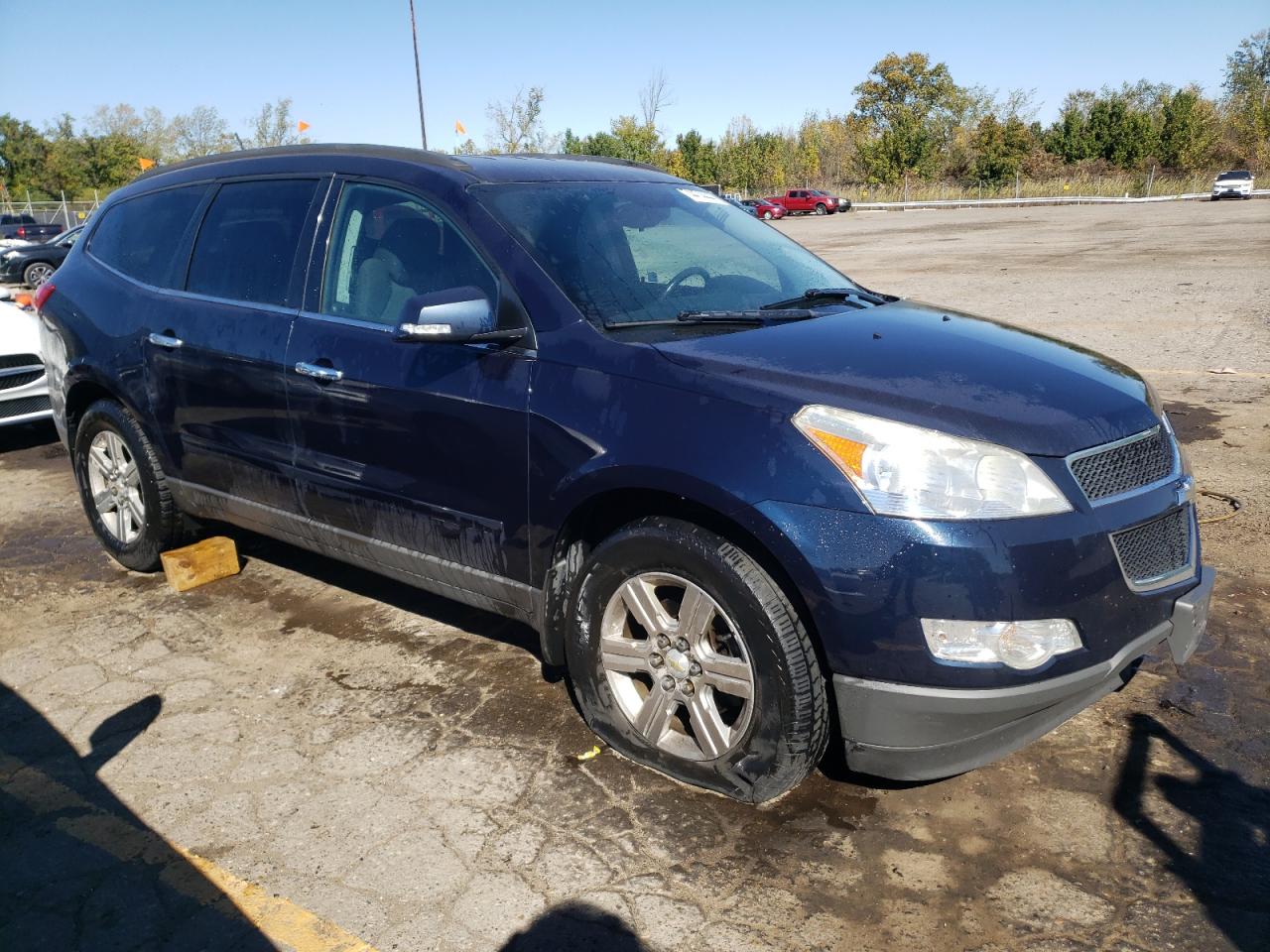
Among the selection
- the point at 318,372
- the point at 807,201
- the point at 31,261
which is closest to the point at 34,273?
the point at 31,261

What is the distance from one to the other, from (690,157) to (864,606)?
70.6 meters

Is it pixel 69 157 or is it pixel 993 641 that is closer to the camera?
pixel 993 641

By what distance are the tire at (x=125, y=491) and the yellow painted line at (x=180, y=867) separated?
1.66 meters

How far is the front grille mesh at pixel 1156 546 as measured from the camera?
2.71 m

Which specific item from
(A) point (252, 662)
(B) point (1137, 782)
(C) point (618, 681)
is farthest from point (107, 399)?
(B) point (1137, 782)

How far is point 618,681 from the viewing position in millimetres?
3176

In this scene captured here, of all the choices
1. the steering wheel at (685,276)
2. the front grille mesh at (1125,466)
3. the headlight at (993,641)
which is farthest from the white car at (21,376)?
the front grille mesh at (1125,466)

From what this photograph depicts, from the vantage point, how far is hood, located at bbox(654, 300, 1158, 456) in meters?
2.69

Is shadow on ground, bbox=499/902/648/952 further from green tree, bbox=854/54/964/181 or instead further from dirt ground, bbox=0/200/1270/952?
green tree, bbox=854/54/964/181

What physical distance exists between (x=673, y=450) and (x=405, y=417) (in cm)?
112

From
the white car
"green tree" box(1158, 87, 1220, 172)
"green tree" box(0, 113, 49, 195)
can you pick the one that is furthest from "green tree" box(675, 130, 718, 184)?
the white car

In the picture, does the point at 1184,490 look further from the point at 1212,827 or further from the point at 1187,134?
the point at 1187,134

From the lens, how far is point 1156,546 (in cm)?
284

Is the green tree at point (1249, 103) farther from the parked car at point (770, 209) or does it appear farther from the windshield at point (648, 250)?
the windshield at point (648, 250)
